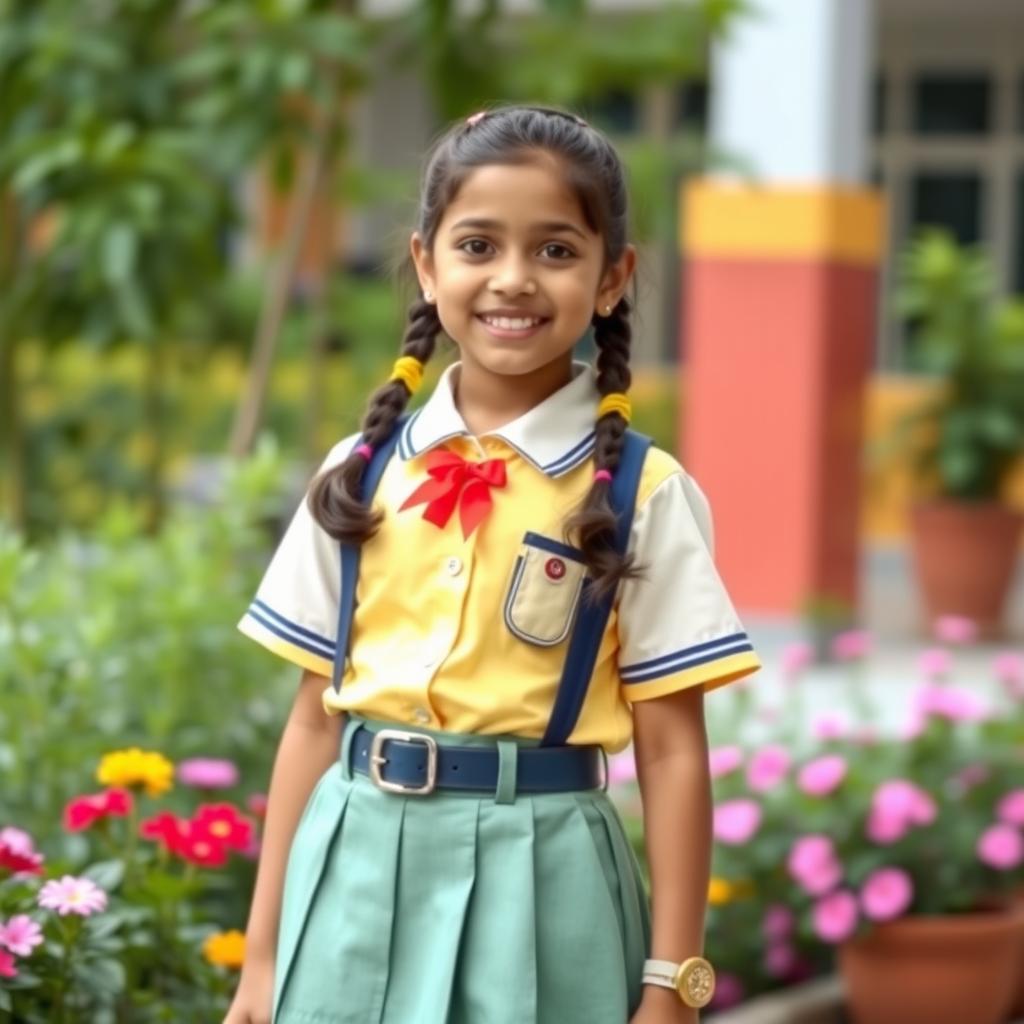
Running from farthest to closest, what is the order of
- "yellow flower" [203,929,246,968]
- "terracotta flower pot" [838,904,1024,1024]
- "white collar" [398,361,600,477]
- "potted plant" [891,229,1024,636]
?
"potted plant" [891,229,1024,636]
"terracotta flower pot" [838,904,1024,1024]
"yellow flower" [203,929,246,968]
"white collar" [398,361,600,477]

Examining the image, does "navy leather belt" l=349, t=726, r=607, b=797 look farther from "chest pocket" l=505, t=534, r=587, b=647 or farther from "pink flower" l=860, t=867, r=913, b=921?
"pink flower" l=860, t=867, r=913, b=921

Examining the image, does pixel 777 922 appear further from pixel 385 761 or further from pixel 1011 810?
pixel 385 761

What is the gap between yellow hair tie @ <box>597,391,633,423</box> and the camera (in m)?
2.50

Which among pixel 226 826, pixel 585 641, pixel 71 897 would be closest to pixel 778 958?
pixel 226 826

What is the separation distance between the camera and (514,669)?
242cm

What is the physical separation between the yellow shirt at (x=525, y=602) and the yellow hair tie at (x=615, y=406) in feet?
0.07

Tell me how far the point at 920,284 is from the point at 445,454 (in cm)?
841

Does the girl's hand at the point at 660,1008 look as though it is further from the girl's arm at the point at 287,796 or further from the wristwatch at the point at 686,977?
the girl's arm at the point at 287,796

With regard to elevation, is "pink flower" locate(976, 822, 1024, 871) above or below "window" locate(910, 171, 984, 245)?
below

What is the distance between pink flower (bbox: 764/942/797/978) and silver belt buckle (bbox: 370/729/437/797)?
2.16 m

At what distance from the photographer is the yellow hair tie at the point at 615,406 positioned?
250 centimetres

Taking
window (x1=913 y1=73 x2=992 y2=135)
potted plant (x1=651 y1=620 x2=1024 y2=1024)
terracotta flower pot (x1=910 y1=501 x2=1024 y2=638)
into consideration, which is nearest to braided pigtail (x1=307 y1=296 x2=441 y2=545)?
potted plant (x1=651 y1=620 x2=1024 y2=1024)

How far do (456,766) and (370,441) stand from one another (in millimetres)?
383

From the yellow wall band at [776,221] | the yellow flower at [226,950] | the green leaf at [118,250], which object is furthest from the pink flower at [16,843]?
the yellow wall band at [776,221]
